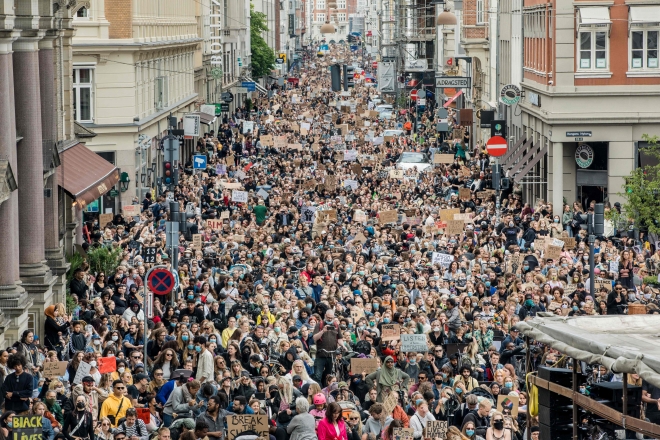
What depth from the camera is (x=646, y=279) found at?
102ft

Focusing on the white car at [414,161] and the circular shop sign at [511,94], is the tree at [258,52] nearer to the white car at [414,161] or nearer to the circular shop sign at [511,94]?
the white car at [414,161]

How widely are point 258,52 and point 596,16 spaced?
8614 cm

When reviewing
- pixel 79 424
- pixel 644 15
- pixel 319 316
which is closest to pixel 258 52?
pixel 644 15

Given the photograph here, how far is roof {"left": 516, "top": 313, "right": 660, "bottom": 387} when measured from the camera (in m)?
10.5

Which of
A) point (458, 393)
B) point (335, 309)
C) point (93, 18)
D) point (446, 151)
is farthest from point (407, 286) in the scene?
point (446, 151)

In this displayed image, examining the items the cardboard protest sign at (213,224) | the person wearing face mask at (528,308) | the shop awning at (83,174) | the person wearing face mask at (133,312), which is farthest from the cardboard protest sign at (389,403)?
the cardboard protest sign at (213,224)

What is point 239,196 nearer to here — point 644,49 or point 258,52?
point 644,49

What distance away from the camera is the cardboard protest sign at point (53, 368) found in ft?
66.0

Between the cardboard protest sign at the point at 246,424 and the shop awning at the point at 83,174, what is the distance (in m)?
15.5

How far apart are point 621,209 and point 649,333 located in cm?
3232

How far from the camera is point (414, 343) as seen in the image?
72.8 ft

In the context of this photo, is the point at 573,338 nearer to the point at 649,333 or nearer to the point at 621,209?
the point at 649,333

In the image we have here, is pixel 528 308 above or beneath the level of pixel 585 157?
beneath

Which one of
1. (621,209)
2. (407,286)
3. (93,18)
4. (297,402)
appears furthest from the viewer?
(93,18)
